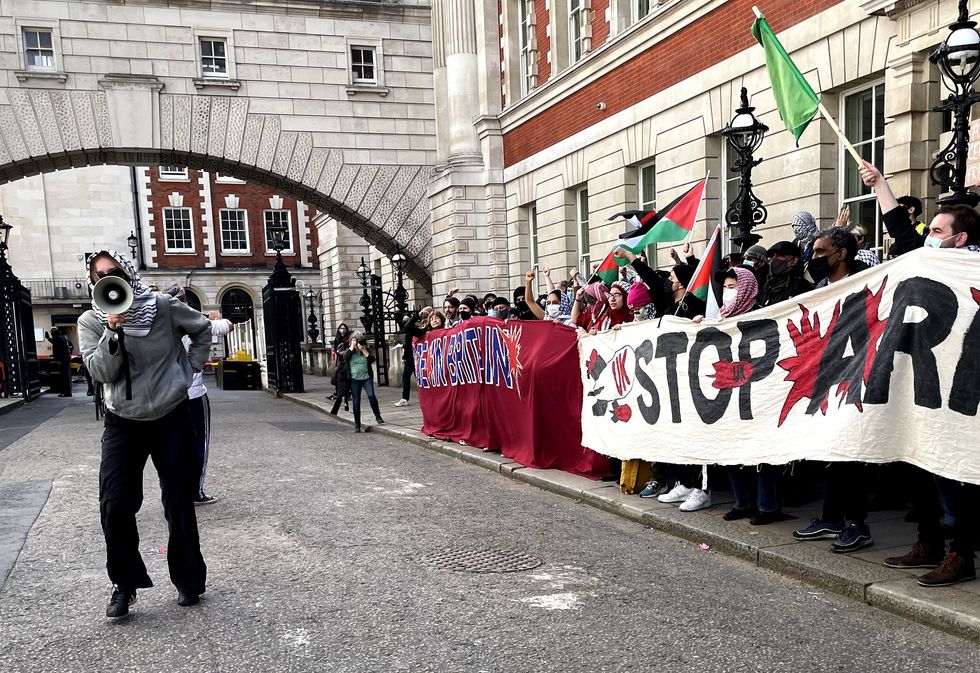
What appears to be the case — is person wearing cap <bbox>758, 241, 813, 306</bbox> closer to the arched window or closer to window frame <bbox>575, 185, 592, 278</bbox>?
window frame <bbox>575, 185, 592, 278</bbox>

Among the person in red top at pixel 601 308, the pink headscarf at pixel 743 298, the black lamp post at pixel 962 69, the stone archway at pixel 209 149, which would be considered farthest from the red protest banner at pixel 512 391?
the stone archway at pixel 209 149

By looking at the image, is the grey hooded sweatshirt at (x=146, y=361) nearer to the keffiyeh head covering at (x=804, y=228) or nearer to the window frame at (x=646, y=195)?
the keffiyeh head covering at (x=804, y=228)

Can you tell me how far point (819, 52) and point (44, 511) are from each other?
1094cm

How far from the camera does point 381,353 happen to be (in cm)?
2159

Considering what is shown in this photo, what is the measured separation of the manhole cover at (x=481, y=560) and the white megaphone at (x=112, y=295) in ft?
8.51

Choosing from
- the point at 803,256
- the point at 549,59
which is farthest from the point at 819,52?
the point at 549,59

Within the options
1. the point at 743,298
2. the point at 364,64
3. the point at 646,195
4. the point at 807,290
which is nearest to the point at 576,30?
the point at 646,195

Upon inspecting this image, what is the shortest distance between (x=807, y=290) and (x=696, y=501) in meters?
1.93

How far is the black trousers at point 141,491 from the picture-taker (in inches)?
172

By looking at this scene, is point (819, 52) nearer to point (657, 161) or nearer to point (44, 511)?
point (657, 161)

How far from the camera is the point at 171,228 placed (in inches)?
1825

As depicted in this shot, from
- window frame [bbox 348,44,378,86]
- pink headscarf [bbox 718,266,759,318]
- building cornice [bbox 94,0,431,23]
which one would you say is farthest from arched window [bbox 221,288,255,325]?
pink headscarf [bbox 718,266,759,318]

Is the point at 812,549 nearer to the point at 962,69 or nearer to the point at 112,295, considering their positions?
the point at 962,69

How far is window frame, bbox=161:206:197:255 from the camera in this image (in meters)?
46.1
